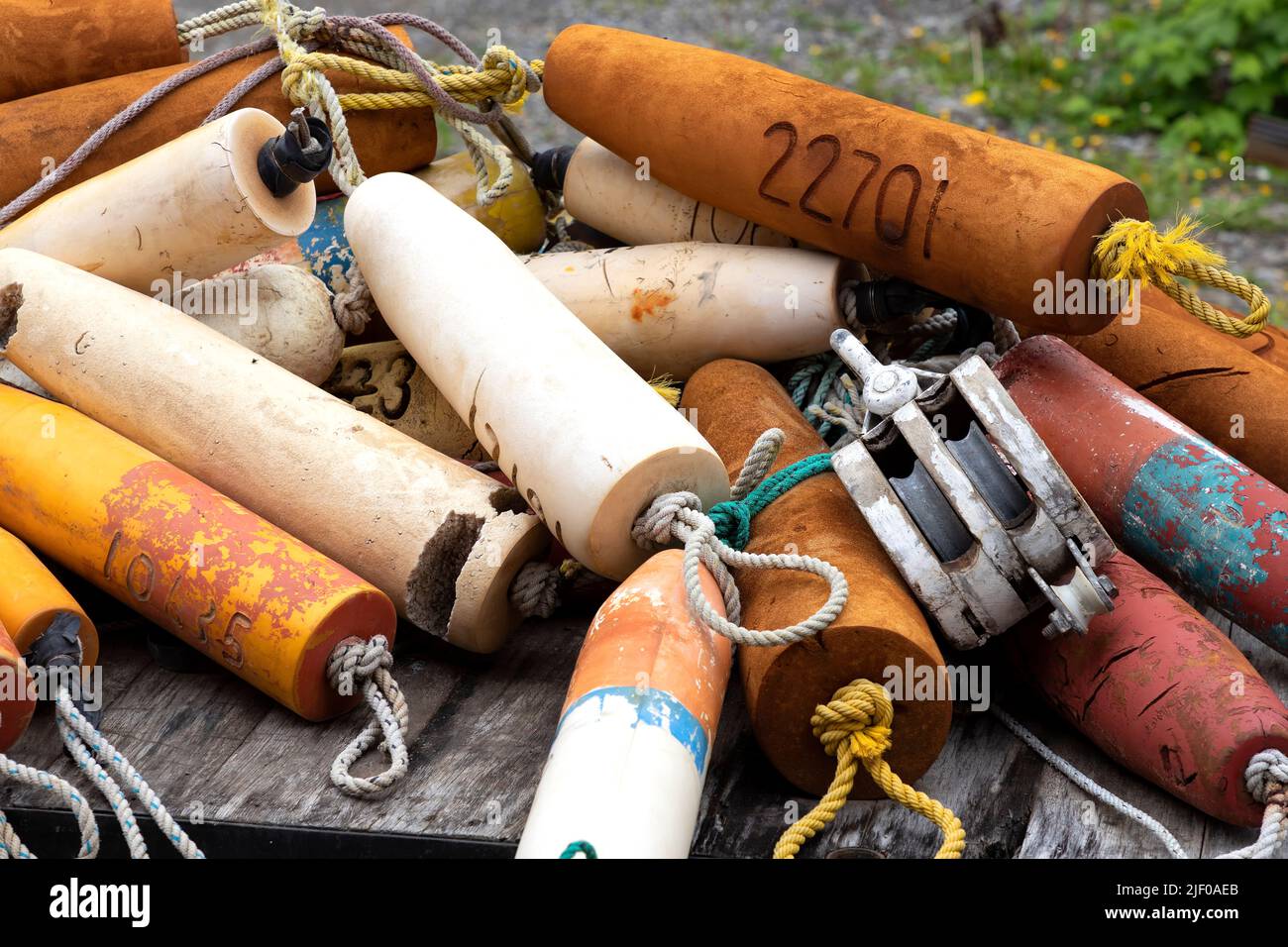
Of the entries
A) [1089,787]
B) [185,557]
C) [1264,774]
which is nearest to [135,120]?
[185,557]

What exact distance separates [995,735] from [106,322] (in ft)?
5.88

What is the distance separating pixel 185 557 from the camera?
227 centimetres

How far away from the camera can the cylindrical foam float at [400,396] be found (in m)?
2.85

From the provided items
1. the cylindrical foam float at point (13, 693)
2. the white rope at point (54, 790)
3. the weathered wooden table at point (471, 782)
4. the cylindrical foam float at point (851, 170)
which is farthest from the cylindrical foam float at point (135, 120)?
the white rope at point (54, 790)

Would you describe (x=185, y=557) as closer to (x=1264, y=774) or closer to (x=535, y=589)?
(x=535, y=589)

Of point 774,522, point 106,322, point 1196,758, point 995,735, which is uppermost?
point 106,322

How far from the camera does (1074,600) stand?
2.04 m

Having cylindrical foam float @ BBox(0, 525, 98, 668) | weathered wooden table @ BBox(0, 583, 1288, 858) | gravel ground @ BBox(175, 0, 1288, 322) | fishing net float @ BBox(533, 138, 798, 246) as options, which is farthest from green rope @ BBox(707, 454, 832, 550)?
gravel ground @ BBox(175, 0, 1288, 322)

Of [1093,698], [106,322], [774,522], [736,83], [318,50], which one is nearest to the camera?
[1093,698]

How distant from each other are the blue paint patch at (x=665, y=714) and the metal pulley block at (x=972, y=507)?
17.4 inches

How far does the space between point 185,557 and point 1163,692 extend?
61.9 inches

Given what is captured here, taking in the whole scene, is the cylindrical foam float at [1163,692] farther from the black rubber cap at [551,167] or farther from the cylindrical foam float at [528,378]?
the black rubber cap at [551,167]
